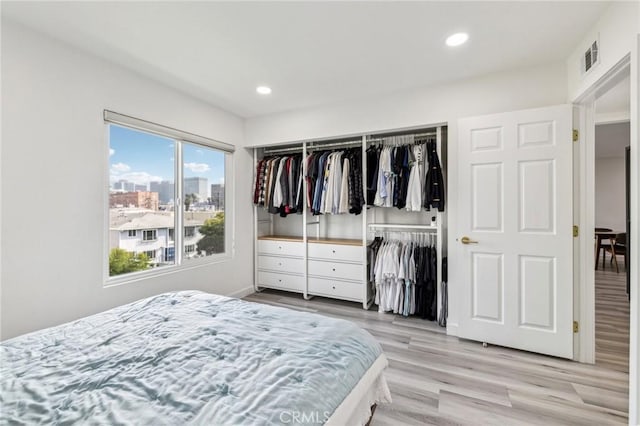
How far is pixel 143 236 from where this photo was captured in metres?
2.65

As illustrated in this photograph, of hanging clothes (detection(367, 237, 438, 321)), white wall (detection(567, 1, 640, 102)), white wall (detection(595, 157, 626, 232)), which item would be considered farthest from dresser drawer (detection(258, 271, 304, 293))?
white wall (detection(595, 157, 626, 232))

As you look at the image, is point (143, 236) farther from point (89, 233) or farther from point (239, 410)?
point (239, 410)

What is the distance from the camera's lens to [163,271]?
108 inches

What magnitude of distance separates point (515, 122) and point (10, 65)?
3618 millimetres

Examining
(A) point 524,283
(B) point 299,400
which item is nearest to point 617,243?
(A) point 524,283

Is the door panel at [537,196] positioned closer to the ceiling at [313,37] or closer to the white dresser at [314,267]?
the ceiling at [313,37]

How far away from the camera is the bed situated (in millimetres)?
881

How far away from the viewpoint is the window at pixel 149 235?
2654mm

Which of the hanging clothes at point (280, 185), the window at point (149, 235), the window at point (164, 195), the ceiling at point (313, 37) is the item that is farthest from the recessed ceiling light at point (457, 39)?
the window at point (149, 235)

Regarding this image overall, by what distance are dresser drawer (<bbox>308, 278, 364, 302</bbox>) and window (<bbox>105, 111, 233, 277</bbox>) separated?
1.21 meters

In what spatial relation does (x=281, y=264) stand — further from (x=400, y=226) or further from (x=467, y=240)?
(x=467, y=240)

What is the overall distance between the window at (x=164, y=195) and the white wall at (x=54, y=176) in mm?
156

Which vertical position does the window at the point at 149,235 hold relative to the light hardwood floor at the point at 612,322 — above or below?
above

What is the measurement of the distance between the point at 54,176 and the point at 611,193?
33.0 ft
